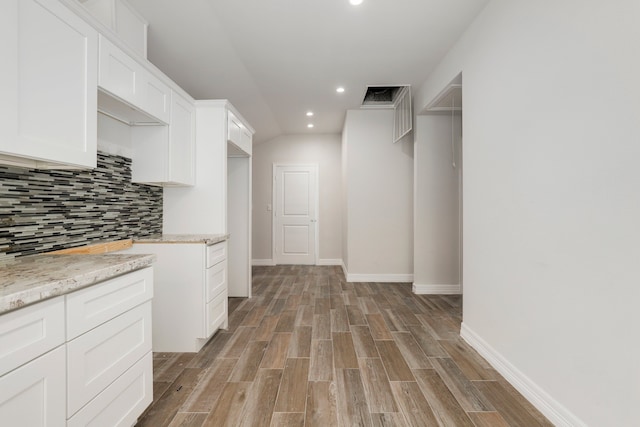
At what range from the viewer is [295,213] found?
5.94 m

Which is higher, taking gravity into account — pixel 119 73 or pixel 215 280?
pixel 119 73

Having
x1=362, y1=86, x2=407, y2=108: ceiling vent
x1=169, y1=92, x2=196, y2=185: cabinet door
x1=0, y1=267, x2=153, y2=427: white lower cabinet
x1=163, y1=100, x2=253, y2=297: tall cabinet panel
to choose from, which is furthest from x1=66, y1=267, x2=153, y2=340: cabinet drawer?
x1=362, y1=86, x2=407, y2=108: ceiling vent

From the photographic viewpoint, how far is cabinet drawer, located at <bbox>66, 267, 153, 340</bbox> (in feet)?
3.51

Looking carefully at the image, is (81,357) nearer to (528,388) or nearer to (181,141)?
(181,141)

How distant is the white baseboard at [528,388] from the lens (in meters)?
1.47

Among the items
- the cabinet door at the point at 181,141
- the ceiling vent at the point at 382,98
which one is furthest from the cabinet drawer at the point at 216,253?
the ceiling vent at the point at 382,98

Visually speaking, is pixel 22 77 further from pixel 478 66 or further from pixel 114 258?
pixel 478 66

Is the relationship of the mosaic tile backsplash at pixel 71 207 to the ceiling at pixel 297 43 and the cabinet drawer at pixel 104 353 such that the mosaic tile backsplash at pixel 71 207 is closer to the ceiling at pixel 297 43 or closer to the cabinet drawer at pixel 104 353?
the cabinet drawer at pixel 104 353

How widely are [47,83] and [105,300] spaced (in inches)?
38.6

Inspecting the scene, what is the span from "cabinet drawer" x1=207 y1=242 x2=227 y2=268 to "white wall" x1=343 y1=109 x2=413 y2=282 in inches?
85.5

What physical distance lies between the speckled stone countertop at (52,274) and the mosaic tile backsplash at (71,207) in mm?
175

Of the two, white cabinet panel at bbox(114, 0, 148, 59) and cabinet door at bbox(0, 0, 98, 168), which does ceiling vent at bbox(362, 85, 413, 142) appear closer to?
white cabinet panel at bbox(114, 0, 148, 59)

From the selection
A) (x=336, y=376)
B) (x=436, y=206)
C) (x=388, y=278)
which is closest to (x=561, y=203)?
(x=336, y=376)

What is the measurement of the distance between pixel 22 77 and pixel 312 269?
186 inches
